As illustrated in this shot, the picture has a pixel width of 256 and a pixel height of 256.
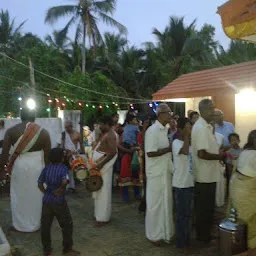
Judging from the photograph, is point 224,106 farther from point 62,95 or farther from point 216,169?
point 62,95

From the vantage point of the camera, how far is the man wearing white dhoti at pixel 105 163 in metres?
5.31

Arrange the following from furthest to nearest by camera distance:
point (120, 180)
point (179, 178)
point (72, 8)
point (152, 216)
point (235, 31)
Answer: point (72, 8) < point (120, 180) < point (152, 216) < point (179, 178) < point (235, 31)

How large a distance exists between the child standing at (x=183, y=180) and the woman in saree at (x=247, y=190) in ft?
1.79

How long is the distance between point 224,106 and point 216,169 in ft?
23.2

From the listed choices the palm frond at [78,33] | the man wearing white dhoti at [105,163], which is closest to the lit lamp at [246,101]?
the man wearing white dhoti at [105,163]

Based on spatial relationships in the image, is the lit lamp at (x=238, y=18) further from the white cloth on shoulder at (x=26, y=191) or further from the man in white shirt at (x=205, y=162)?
the white cloth on shoulder at (x=26, y=191)

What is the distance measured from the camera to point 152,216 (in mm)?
4395

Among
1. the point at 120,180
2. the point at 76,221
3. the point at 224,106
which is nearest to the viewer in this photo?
the point at 76,221

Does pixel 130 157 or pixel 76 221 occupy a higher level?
pixel 130 157

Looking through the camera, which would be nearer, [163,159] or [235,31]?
[235,31]

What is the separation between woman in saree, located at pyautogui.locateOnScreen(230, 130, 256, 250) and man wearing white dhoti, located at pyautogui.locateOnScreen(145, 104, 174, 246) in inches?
34.2

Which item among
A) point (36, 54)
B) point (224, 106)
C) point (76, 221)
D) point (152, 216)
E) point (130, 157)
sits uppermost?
point (36, 54)

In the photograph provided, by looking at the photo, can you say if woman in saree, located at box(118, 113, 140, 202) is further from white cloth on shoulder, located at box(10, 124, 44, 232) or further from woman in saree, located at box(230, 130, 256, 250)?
woman in saree, located at box(230, 130, 256, 250)

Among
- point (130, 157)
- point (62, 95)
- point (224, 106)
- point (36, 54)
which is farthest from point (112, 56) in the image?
point (130, 157)
